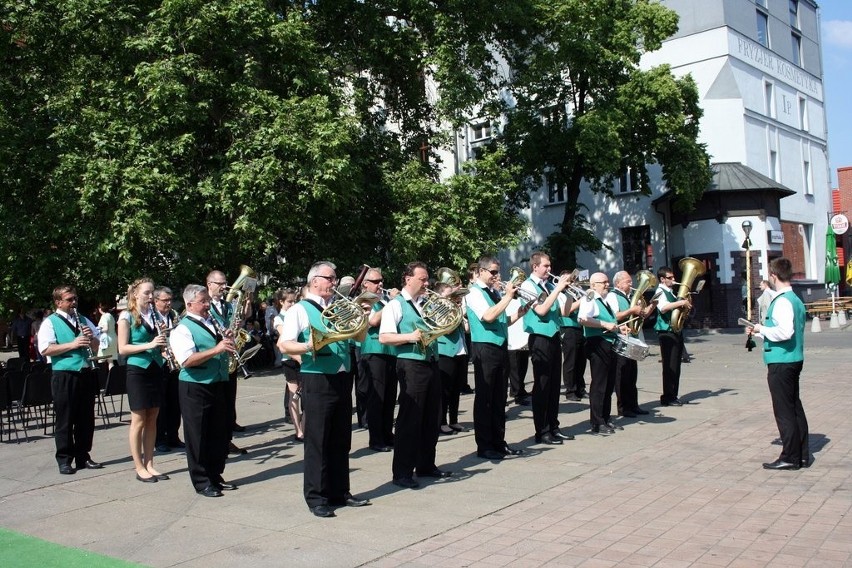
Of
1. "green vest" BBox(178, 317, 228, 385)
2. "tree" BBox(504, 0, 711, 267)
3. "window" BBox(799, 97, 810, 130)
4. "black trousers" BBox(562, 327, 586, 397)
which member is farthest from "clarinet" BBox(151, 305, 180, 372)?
"window" BBox(799, 97, 810, 130)

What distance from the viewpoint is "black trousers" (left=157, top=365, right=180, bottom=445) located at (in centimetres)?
998

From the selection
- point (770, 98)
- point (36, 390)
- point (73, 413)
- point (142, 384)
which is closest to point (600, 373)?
point (142, 384)

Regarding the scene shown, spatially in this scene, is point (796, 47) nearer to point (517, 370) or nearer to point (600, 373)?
point (517, 370)

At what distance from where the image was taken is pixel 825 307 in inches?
1288

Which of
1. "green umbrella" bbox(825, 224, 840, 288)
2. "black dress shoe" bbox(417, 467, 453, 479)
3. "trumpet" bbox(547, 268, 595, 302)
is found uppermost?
"green umbrella" bbox(825, 224, 840, 288)

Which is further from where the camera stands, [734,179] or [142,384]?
[734,179]

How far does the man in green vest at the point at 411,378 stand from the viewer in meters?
7.49

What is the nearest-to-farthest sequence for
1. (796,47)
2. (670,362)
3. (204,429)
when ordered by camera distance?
(204,429), (670,362), (796,47)

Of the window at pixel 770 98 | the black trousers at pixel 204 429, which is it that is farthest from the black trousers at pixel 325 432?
the window at pixel 770 98

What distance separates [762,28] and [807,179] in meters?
7.53

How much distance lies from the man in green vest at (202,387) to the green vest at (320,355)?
0.95 meters

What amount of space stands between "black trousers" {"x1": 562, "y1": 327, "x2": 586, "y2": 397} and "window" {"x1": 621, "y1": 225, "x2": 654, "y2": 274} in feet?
68.7

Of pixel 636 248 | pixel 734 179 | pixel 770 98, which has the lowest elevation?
pixel 636 248

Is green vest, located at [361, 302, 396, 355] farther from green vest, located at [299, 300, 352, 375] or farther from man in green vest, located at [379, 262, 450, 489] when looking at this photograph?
green vest, located at [299, 300, 352, 375]
